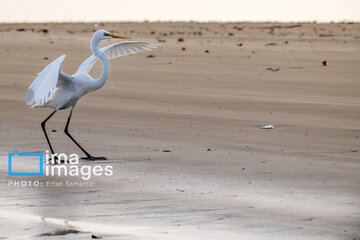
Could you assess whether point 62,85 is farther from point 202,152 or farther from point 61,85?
point 202,152

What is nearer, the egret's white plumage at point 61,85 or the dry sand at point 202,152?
the dry sand at point 202,152

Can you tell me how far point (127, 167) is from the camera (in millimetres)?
8352

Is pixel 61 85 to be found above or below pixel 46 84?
above

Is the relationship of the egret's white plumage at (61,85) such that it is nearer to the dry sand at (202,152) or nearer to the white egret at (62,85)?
the white egret at (62,85)

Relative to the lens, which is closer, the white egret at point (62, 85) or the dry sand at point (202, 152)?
the dry sand at point (202, 152)

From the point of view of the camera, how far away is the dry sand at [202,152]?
6.14m

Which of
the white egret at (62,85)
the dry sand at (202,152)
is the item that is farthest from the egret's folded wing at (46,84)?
the dry sand at (202,152)

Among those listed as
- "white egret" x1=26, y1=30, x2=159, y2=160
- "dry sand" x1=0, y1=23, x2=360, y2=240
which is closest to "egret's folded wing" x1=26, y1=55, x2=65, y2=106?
"white egret" x1=26, y1=30, x2=159, y2=160

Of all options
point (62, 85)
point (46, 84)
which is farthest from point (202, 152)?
point (46, 84)

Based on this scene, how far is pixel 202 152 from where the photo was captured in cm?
918

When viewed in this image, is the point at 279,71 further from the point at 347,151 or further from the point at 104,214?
the point at 104,214

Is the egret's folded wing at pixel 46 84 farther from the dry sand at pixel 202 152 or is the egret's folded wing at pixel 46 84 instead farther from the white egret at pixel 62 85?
the dry sand at pixel 202 152

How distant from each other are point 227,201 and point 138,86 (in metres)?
9.37

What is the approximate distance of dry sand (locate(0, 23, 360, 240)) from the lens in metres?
6.14
